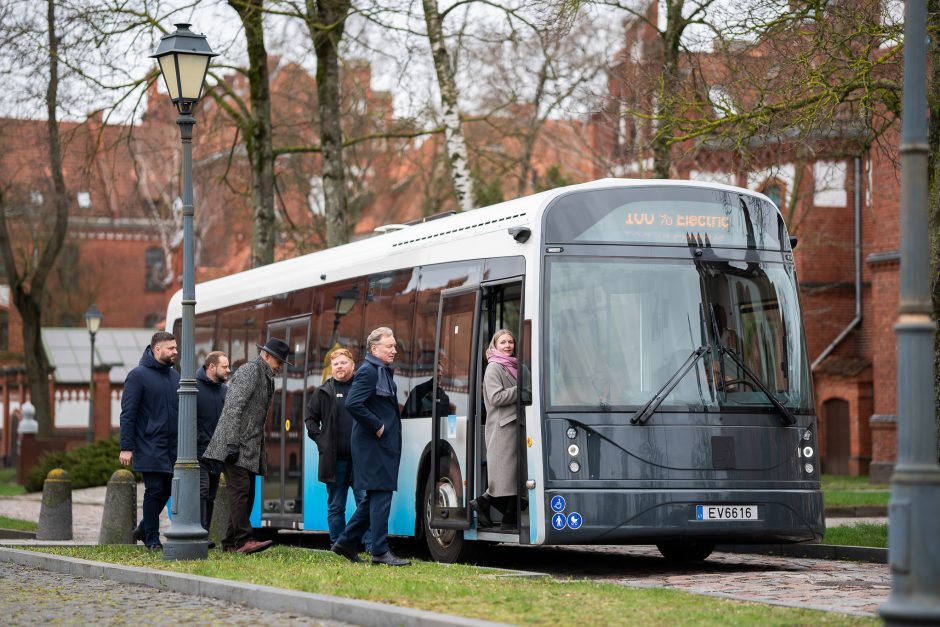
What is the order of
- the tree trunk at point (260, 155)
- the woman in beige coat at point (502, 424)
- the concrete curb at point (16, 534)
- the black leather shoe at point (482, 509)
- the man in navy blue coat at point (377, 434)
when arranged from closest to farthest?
the man in navy blue coat at point (377, 434) < the woman in beige coat at point (502, 424) < the black leather shoe at point (482, 509) < the concrete curb at point (16, 534) < the tree trunk at point (260, 155)

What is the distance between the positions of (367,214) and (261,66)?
35818 millimetres

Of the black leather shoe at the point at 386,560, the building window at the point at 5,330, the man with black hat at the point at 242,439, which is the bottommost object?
the black leather shoe at the point at 386,560

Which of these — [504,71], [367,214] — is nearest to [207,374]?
[504,71]

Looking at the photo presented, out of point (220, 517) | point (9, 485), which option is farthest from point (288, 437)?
point (9, 485)

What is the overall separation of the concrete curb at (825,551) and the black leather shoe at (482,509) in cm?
372

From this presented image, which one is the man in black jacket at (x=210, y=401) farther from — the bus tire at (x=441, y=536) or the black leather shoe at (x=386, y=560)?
the black leather shoe at (x=386, y=560)

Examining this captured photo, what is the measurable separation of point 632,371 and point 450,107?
1199 cm

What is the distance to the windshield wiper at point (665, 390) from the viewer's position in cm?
1222

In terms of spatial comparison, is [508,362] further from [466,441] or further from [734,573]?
[734,573]

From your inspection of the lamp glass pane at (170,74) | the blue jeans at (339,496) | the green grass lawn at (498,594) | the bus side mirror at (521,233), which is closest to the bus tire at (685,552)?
the blue jeans at (339,496)

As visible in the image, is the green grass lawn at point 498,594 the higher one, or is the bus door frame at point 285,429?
the bus door frame at point 285,429

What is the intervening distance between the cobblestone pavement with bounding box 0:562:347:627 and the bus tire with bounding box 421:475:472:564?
9.51 ft

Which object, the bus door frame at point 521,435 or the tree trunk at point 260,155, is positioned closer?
the bus door frame at point 521,435

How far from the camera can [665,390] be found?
1230 cm
